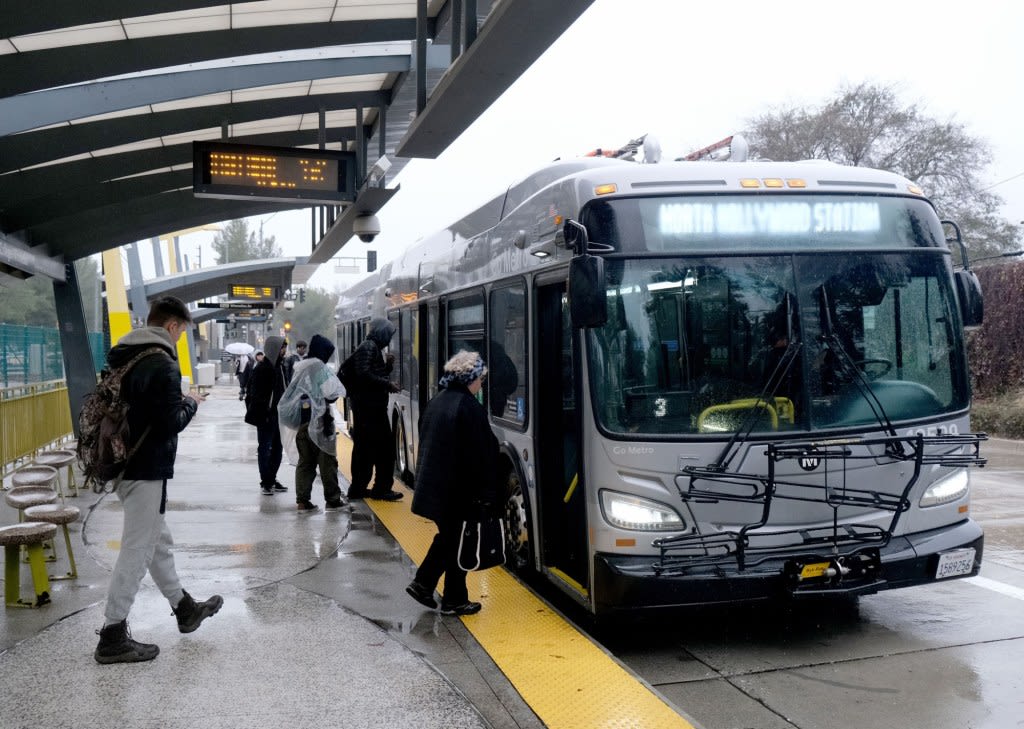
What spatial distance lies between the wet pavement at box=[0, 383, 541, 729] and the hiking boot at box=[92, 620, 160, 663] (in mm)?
49

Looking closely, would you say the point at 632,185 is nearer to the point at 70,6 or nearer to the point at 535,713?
the point at 535,713

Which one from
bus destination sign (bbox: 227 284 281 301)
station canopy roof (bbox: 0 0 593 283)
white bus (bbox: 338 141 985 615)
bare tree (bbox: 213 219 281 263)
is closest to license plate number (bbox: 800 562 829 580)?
white bus (bbox: 338 141 985 615)

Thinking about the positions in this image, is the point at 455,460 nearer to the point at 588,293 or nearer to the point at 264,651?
the point at 588,293

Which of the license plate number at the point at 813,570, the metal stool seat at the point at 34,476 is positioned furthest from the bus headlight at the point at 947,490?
the metal stool seat at the point at 34,476

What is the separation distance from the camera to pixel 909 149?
3562 cm

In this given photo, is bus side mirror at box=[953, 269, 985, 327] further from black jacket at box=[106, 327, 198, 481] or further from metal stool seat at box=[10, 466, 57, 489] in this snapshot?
metal stool seat at box=[10, 466, 57, 489]

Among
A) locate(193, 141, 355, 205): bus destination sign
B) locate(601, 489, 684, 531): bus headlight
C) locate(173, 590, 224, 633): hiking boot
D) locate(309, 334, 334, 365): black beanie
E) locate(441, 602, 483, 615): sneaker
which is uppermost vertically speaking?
locate(193, 141, 355, 205): bus destination sign

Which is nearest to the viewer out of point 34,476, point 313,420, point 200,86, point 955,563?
point 955,563

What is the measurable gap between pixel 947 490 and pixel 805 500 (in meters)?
1.09

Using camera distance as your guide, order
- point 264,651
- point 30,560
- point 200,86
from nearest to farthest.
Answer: point 264,651 < point 30,560 < point 200,86

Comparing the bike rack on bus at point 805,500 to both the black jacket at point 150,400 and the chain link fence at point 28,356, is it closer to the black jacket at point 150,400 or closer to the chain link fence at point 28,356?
the black jacket at point 150,400

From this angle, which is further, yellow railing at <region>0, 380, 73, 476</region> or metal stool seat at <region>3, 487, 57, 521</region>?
yellow railing at <region>0, 380, 73, 476</region>

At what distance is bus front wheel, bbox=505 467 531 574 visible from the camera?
6.93 m

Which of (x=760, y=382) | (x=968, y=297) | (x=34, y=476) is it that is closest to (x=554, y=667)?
(x=760, y=382)
